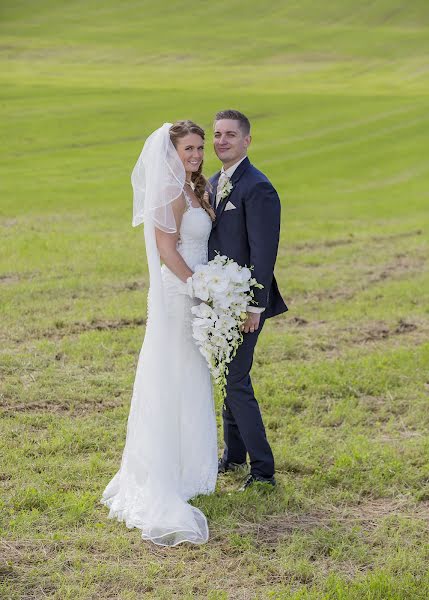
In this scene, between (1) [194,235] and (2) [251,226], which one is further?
(1) [194,235]

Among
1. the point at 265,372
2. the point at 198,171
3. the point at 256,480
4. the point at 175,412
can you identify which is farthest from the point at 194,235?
the point at 265,372

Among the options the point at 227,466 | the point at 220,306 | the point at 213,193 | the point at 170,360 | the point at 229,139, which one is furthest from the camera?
the point at 227,466

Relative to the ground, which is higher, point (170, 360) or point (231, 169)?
point (231, 169)

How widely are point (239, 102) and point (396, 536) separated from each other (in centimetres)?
3981

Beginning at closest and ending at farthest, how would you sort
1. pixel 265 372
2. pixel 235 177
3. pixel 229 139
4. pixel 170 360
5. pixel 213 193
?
1. pixel 229 139
2. pixel 235 177
3. pixel 170 360
4. pixel 213 193
5. pixel 265 372

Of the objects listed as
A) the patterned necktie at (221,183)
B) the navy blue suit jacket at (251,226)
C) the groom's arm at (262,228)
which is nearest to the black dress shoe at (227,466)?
the navy blue suit jacket at (251,226)

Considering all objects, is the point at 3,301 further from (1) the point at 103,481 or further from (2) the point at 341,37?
(2) the point at 341,37

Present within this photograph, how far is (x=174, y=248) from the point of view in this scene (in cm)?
697

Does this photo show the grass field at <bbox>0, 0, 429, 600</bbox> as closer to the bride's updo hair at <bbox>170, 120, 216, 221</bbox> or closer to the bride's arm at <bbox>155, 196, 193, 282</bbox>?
the bride's arm at <bbox>155, 196, 193, 282</bbox>

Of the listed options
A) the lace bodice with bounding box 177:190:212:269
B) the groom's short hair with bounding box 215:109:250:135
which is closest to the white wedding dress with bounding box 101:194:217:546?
the lace bodice with bounding box 177:190:212:269

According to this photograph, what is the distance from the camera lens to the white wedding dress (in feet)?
22.8

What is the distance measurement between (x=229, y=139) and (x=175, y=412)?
90.1 inches

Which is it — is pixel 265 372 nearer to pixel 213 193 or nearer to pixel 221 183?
pixel 213 193

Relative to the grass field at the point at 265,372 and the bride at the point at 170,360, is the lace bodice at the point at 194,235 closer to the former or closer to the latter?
the bride at the point at 170,360
